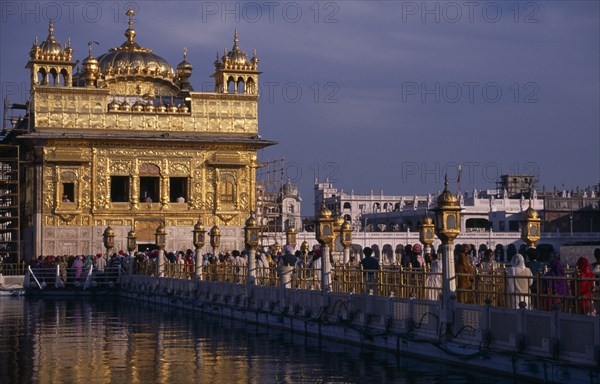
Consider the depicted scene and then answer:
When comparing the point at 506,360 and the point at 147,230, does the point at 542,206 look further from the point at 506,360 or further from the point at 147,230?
the point at 506,360

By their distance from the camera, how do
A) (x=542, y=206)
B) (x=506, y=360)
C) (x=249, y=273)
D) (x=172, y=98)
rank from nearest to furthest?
(x=506, y=360) → (x=249, y=273) → (x=172, y=98) → (x=542, y=206)

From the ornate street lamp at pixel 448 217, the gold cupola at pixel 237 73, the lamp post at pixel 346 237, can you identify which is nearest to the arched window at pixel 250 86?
the gold cupola at pixel 237 73

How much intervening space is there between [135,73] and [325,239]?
24.2m

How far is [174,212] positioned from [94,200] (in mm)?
3050

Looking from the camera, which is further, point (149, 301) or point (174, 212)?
point (174, 212)

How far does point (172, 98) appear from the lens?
131ft

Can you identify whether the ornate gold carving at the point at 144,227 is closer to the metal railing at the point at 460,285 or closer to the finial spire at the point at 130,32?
the finial spire at the point at 130,32

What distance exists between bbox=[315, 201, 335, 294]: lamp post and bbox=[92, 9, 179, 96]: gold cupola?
2315cm

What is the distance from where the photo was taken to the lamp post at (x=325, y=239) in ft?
55.7

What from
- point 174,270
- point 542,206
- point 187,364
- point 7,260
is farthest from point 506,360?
point 542,206

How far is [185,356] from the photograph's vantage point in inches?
564

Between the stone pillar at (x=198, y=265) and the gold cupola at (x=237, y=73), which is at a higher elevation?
the gold cupola at (x=237, y=73)

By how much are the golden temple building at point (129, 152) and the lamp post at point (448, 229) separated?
25686 mm

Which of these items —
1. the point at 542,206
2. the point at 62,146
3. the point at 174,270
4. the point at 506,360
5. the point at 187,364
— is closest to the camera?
the point at 506,360
